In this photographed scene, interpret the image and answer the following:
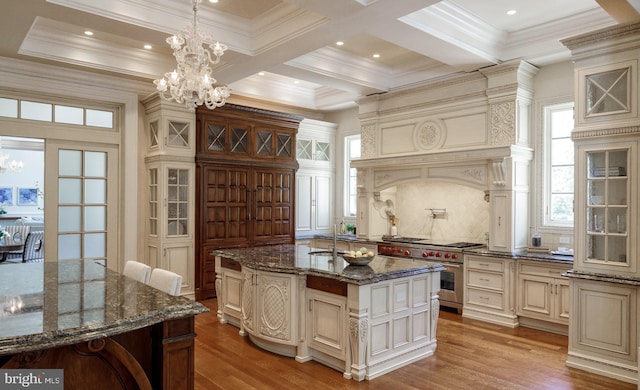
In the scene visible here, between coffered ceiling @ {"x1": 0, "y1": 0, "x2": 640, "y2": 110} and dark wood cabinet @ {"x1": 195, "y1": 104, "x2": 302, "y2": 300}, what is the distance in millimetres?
927

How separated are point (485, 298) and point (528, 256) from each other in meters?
0.75

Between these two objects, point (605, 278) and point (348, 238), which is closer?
point (605, 278)

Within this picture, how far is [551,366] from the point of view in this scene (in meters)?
3.78

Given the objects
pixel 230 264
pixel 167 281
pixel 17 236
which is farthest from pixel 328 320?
pixel 17 236

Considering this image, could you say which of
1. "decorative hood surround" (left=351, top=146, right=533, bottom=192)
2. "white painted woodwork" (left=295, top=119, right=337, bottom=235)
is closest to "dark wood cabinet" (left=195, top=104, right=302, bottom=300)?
"white painted woodwork" (left=295, top=119, right=337, bottom=235)

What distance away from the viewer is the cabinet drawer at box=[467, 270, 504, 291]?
5105 millimetres

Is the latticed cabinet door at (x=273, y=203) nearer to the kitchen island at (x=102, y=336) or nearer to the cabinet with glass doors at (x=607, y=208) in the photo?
the kitchen island at (x=102, y=336)

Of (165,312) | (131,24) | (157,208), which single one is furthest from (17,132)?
(165,312)

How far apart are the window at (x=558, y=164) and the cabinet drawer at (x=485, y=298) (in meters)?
1.10

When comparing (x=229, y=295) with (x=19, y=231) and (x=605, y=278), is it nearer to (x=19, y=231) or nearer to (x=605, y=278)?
(x=605, y=278)

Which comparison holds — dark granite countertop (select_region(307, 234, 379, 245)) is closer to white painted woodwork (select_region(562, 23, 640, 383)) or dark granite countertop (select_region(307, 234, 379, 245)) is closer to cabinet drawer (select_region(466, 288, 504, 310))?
cabinet drawer (select_region(466, 288, 504, 310))

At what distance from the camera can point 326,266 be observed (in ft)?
12.6

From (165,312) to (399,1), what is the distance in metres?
2.93

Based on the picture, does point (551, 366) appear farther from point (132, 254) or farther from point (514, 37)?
point (132, 254)
